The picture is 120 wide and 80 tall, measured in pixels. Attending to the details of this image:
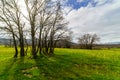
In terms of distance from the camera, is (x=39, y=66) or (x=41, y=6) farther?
(x=41, y=6)

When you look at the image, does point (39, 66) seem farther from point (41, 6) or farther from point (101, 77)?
point (41, 6)

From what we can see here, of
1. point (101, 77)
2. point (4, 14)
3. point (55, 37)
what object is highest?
point (4, 14)

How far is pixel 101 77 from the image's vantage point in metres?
27.0

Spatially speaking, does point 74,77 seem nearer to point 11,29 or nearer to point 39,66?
point 39,66

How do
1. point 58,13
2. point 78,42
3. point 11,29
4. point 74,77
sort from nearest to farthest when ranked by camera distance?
point 74,77 → point 11,29 → point 58,13 → point 78,42

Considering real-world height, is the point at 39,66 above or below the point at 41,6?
below

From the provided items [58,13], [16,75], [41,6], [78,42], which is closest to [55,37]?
[58,13]

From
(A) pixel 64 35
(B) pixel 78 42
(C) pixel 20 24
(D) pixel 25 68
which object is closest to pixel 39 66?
(D) pixel 25 68

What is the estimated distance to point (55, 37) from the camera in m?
61.9

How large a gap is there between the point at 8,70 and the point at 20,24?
17541mm

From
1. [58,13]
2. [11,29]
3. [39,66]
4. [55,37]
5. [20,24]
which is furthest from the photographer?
[55,37]

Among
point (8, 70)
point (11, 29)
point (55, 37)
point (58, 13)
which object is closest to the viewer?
point (8, 70)

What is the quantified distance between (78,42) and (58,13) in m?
115

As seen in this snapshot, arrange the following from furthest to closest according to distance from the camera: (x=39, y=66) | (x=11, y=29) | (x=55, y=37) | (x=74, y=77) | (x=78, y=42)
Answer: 1. (x=78, y=42)
2. (x=55, y=37)
3. (x=11, y=29)
4. (x=39, y=66)
5. (x=74, y=77)
